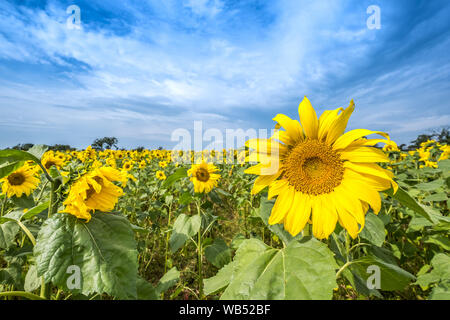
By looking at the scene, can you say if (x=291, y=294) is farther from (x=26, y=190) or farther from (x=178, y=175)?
(x=26, y=190)

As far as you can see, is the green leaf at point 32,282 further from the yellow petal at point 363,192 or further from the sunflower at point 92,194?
→ the yellow petal at point 363,192

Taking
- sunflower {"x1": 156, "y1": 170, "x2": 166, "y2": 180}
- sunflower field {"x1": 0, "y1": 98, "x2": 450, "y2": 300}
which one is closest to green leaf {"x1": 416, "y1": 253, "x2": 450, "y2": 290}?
sunflower field {"x1": 0, "y1": 98, "x2": 450, "y2": 300}

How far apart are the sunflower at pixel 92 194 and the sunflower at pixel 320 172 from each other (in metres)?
0.80

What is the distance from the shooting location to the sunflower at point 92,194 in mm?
1105

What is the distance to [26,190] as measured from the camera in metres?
2.59

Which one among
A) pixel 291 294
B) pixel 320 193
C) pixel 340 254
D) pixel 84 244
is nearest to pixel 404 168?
pixel 340 254

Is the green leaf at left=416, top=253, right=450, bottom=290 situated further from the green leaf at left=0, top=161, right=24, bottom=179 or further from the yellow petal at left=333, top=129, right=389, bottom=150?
the green leaf at left=0, top=161, right=24, bottom=179

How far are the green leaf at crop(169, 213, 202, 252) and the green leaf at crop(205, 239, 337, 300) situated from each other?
1.47 meters

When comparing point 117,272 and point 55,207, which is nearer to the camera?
point 117,272

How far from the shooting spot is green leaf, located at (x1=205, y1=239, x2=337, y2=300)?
Answer: 2.71ft

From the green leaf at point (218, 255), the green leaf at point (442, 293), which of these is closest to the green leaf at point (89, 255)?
the green leaf at point (442, 293)

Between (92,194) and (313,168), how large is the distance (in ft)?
4.04

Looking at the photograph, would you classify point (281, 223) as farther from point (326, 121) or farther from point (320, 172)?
point (326, 121)
